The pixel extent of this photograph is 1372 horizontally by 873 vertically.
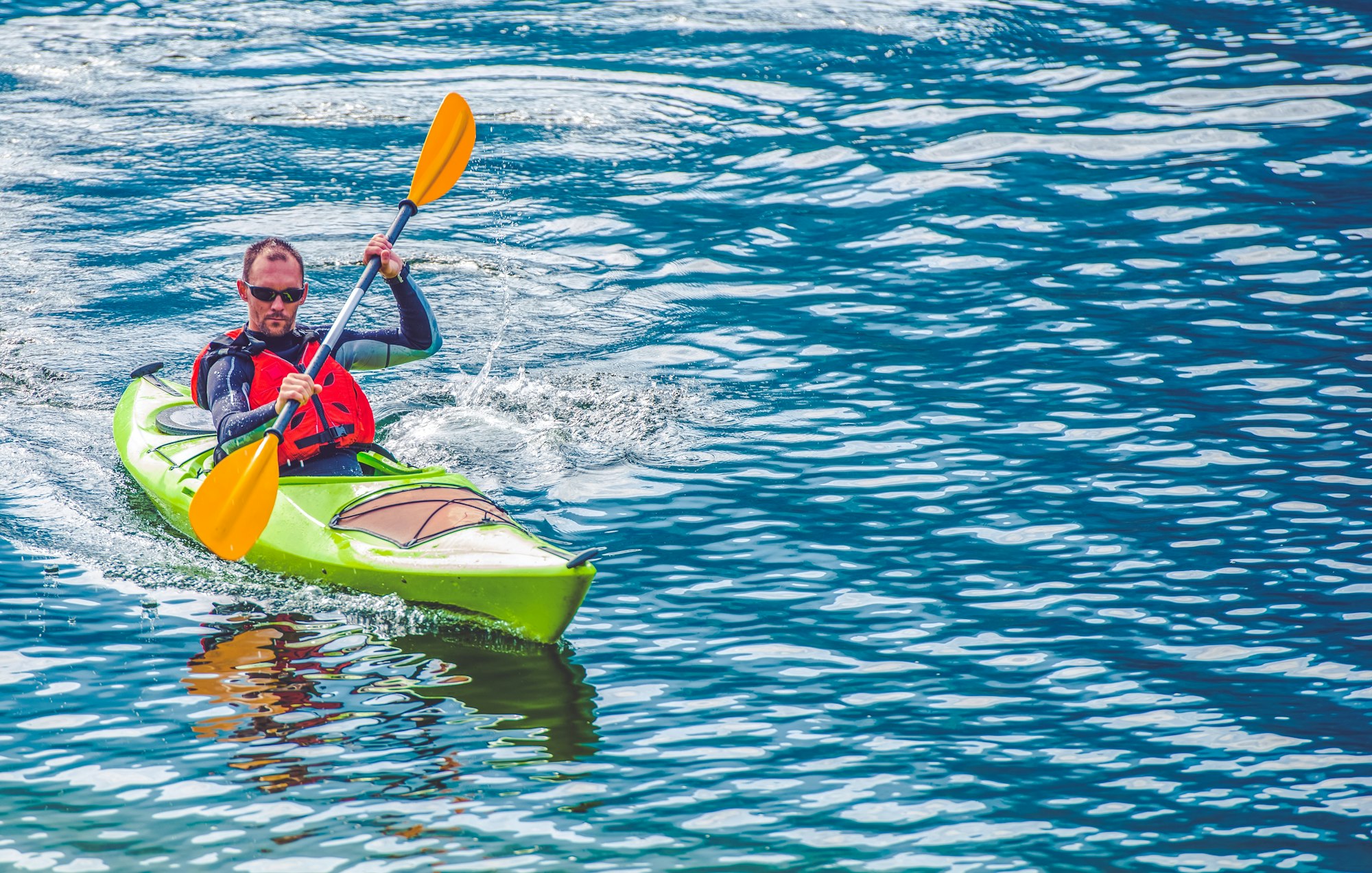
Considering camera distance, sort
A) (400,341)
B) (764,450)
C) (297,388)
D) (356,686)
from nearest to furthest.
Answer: (356,686)
(297,388)
(400,341)
(764,450)

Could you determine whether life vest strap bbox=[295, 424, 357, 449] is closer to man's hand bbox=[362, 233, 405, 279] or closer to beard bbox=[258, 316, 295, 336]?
beard bbox=[258, 316, 295, 336]

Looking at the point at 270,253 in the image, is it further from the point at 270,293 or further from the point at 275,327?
the point at 275,327

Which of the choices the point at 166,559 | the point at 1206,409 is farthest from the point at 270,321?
the point at 1206,409

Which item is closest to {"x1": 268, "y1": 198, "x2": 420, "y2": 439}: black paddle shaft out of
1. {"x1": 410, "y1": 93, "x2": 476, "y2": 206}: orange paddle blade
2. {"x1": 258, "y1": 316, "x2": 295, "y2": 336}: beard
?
{"x1": 258, "y1": 316, "x2": 295, "y2": 336}: beard

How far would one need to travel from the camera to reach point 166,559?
5.54 meters

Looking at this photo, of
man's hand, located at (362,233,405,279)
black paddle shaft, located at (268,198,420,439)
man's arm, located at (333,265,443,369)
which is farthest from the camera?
man's arm, located at (333,265,443,369)

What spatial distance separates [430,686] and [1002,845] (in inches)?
75.2

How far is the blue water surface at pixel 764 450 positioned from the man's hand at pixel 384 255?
1054 millimetres

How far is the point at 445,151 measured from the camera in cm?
670

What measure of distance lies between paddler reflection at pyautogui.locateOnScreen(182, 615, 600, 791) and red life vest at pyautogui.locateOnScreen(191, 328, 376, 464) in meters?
0.80

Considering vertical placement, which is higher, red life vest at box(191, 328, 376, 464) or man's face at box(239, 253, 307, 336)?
man's face at box(239, 253, 307, 336)

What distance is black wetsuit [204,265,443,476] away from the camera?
5.27 m

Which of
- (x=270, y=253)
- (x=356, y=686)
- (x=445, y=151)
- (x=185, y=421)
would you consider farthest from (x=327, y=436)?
(x=445, y=151)

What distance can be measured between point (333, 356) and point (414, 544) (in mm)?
1081
